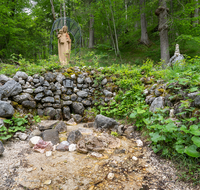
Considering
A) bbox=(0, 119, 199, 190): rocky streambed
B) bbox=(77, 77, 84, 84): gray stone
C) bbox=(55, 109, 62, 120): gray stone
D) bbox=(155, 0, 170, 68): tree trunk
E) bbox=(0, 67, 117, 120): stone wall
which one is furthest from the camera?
bbox=(155, 0, 170, 68): tree trunk

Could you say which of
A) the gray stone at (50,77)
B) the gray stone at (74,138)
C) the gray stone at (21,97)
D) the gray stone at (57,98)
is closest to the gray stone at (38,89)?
the gray stone at (21,97)

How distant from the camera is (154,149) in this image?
2221 mm

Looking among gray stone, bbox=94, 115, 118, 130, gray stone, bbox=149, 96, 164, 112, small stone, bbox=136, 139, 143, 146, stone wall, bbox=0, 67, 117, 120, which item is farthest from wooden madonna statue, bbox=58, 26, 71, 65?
small stone, bbox=136, 139, 143, 146

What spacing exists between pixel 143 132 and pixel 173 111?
0.82 meters

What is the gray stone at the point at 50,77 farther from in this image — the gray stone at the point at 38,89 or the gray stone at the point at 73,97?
the gray stone at the point at 73,97

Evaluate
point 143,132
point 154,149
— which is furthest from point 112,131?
point 154,149

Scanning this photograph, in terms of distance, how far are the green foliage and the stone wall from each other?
190 millimetres

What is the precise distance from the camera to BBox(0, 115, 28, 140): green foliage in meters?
2.66

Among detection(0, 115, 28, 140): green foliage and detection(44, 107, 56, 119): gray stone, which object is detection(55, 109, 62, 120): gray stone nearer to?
detection(44, 107, 56, 119): gray stone

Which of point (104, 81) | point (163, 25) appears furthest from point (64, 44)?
point (163, 25)

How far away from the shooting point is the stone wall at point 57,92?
11.7ft

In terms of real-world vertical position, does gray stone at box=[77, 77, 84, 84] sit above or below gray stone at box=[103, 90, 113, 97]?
above

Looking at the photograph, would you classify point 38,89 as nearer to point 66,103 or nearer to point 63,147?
point 66,103

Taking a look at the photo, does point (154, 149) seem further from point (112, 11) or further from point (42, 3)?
point (42, 3)
